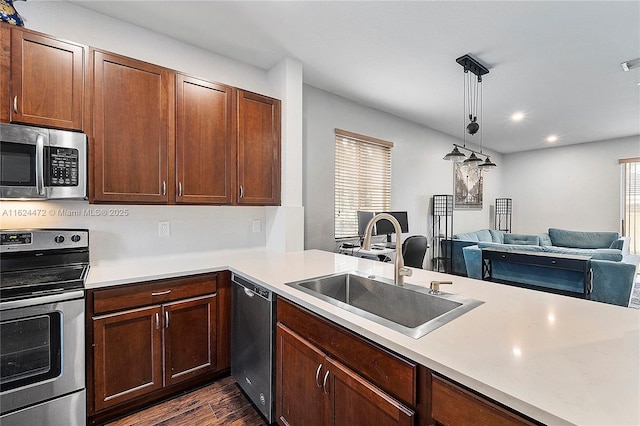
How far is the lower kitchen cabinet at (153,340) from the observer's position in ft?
5.60

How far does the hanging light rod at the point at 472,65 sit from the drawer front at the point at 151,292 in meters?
2.92

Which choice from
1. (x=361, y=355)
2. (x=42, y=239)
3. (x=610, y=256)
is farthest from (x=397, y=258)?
(x=610, y=256)

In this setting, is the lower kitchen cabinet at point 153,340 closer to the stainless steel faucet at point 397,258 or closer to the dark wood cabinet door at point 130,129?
the dark wood cabinet door at point 130,129

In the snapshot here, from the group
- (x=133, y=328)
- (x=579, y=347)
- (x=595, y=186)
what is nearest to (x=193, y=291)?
(x=133, y=328)

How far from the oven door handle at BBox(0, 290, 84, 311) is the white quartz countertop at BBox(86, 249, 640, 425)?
8cm

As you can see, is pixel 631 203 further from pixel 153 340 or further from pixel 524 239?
pixel 153 340

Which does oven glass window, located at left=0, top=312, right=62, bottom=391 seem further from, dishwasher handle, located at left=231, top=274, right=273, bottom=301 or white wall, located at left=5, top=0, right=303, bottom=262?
dishwasher handle, located at left=231, top=274, right=273, bottom=301

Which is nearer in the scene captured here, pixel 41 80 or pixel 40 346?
pixel 40 346

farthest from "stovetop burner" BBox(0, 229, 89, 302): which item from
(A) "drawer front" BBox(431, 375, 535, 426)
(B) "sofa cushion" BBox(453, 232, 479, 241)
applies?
(B) "sofa cushion" BBox(453, 232, 479, 241)

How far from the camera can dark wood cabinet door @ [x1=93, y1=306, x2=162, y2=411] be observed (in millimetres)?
1707

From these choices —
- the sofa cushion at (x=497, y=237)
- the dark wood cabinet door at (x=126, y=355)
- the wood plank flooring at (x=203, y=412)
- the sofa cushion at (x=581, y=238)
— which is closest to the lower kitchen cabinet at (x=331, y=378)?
the wood plank flooring at (x=203, y=412)

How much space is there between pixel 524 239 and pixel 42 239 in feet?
24.3

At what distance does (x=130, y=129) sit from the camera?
2.02 m

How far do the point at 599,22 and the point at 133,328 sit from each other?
13.0 feet
